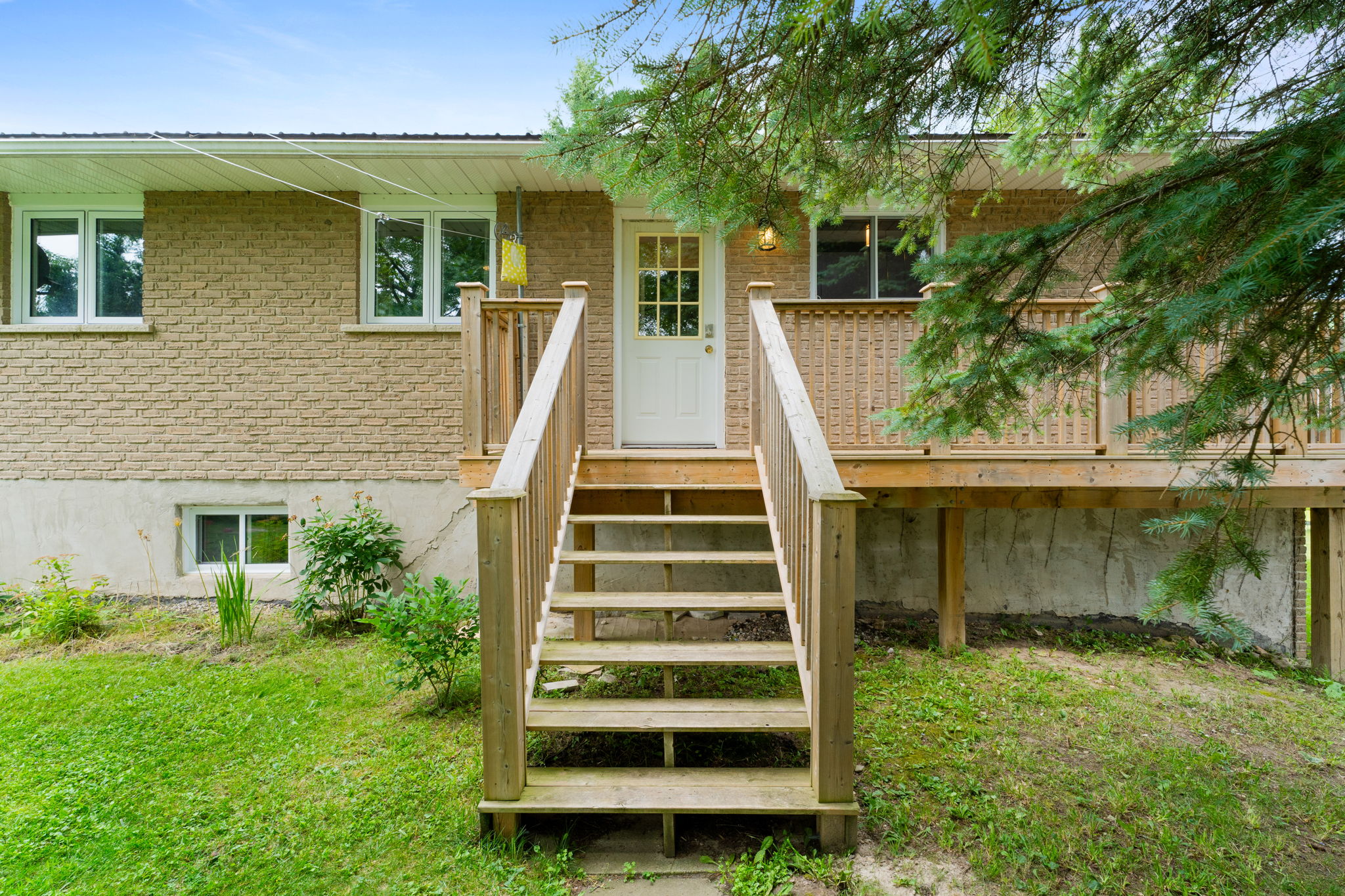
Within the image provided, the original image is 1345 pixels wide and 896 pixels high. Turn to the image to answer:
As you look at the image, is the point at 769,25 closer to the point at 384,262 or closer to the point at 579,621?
the point at 579,621

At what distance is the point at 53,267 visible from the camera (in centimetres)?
604

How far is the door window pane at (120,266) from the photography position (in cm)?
602

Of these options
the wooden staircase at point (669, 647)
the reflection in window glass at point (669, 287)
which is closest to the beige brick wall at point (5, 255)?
the reflection in window glass at point (669, 287)

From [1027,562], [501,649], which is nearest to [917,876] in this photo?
[501,649]

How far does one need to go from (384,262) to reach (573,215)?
1.89m

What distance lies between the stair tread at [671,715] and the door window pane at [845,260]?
428 cm

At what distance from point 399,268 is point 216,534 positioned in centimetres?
308

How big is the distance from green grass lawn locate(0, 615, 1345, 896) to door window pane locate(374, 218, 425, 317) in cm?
319

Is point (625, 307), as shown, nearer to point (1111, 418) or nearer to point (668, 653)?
point (668, 653)

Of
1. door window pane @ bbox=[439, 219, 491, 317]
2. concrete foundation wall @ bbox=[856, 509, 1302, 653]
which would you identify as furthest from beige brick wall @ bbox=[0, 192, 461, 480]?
concrete foundation wall @ bbox=[856, 509, 1302, 653]

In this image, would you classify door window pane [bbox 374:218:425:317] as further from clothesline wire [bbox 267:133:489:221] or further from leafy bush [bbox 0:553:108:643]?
leafy bush [bbox 0:553:108:643]

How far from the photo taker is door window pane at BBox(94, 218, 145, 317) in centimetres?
602

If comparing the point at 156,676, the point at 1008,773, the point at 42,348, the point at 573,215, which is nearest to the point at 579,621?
the point at 1008,773

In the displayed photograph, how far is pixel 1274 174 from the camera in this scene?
5.19 ft
